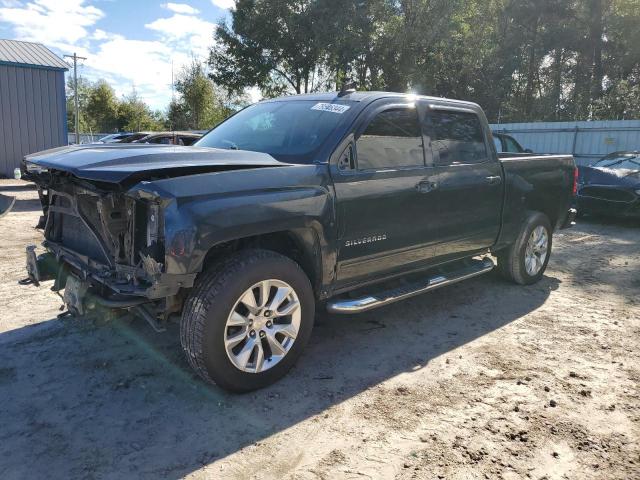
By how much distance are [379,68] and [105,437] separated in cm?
2331

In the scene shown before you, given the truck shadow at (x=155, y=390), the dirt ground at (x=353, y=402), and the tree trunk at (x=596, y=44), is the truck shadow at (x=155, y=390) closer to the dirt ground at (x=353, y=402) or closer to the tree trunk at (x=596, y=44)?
the dirt ground at (x=353, y=402)

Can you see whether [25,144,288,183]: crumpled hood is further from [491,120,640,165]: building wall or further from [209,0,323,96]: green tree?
[209,0,323,96]: green tree

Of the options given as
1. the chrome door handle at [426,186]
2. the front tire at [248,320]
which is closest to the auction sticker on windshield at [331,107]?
the chrome door handle at [426,186]

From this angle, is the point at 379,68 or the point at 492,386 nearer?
the point at 492,386

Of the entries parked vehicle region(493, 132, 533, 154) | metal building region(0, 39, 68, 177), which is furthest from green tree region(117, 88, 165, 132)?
parked vehicle region(493, 132, 533, 154)

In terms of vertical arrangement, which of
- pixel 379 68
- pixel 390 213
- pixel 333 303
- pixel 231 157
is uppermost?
pixel 379 68

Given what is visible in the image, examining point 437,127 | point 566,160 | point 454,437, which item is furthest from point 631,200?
point 454,437

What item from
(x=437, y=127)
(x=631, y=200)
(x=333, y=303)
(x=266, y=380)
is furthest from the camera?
(x=631, y=200)

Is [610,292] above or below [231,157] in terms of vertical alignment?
below

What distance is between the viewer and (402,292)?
13.5 ft

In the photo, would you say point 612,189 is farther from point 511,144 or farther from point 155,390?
point 155,390

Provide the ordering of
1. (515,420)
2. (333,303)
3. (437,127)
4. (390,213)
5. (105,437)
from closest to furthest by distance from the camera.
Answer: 1. (105,437)
2. (515,420)
3. (333,303)
4. (390,213)
5. (437,127)

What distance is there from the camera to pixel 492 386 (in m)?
3.47

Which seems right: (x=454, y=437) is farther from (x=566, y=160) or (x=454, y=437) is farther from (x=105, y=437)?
(x=566, y=160)
